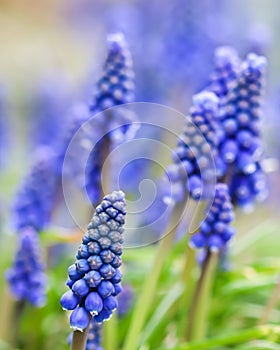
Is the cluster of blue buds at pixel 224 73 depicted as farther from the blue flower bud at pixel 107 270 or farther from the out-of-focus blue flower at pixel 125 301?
the blue flower bud at pixel 107 270

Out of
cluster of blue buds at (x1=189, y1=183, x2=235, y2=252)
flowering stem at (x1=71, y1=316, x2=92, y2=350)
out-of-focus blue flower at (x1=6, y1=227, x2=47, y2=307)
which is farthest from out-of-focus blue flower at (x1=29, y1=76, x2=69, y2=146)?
flowering stem at (x1=71, y1=316, x2=92, y2=350)

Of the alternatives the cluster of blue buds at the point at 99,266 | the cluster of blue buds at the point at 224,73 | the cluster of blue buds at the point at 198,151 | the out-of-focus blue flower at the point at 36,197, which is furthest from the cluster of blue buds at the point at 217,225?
the out-of-focus blue flower at the point at 36,197

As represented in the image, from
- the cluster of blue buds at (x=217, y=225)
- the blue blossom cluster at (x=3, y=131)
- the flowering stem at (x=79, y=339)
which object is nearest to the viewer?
the flowering stem at (x=79, y=339)

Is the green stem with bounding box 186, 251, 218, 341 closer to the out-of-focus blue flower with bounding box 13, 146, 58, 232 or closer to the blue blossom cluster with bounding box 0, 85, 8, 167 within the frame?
the out-of-focus blue flower with bounding box 13, 146, 58, 232

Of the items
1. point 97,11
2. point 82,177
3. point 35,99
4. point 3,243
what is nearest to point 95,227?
point 82,177

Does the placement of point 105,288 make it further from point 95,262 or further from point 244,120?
point 244,120

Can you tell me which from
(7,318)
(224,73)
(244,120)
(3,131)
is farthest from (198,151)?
(3,131)
